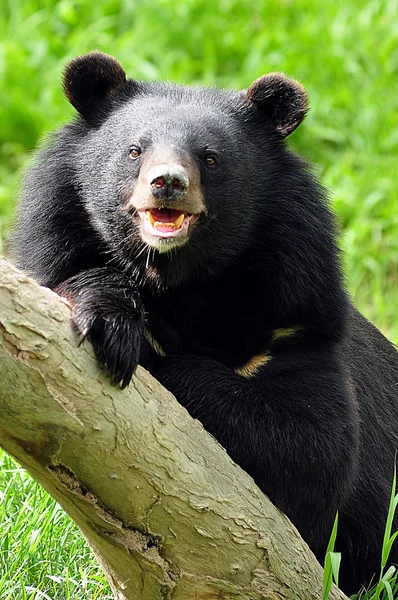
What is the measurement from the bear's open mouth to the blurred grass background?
4.58 meters

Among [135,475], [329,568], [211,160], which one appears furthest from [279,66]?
[135,475]

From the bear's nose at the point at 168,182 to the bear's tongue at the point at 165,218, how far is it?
0.16 m

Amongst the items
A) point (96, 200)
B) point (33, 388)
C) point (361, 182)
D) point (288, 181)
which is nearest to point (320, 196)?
point (288, 181)

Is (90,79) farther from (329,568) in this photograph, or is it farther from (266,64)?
(266,64)

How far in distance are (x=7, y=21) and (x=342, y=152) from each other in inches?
130

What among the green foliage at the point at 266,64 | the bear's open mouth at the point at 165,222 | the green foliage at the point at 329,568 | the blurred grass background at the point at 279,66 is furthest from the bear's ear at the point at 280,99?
the green foliage at the point at 266,64

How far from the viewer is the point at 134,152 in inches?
171

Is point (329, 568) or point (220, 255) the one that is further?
point (220, 255)

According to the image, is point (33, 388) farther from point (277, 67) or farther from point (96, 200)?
point (277, 67)

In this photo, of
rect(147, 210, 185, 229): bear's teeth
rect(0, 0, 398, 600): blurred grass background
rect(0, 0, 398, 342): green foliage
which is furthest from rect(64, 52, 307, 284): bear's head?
rect(0, 0, 398, 342): green foliage

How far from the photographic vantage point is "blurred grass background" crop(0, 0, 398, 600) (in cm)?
908

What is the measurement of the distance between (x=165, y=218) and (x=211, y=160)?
392 millimetres

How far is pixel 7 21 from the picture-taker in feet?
34.0

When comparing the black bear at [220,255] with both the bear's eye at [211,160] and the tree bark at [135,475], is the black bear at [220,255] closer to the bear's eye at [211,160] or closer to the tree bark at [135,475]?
the bear's eye at [211,160]
